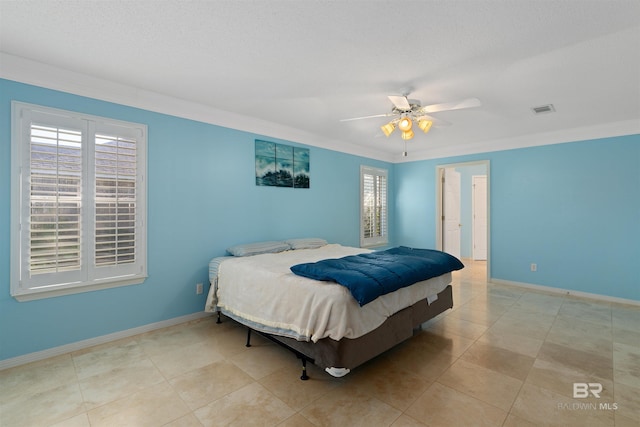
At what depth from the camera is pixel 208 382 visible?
219cm

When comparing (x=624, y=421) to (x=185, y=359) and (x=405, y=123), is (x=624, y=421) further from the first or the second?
(x=185, y=359)

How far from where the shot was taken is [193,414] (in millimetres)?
1837

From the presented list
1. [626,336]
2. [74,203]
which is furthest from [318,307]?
[626,336]

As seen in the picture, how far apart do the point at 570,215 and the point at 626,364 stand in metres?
2.62

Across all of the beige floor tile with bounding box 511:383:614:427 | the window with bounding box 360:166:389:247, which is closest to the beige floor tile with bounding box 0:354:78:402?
the beige floor tile with bounding box 511:383:614:427

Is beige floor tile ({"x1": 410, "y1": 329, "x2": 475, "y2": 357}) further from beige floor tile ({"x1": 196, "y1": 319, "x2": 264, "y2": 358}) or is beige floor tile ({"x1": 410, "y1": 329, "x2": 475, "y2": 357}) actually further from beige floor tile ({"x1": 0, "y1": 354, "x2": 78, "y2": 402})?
beige floor tile ({"x1": 0, "y1": 354, "x2": 78, "y2": 402})

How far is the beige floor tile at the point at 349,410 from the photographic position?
176 cm

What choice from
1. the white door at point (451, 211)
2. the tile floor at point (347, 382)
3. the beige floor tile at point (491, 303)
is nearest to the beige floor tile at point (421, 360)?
the tile floor at point (347, 382)

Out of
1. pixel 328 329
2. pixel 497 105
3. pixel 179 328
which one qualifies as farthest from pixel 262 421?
pixel 497 105

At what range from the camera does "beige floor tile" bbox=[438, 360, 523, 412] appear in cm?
196

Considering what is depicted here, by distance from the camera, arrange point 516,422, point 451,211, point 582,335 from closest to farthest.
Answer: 1. point 516,422
2. point 582,335
3. point 451,211

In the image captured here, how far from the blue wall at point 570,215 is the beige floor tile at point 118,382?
514 cm

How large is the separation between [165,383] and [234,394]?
56cm

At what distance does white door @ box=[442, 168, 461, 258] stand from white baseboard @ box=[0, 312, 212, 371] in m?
4.91
